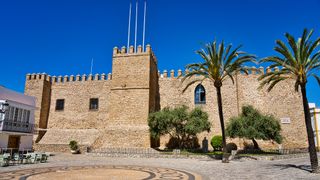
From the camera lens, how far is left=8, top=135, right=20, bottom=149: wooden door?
20.4 meters

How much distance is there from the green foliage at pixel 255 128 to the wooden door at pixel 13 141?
16.3m

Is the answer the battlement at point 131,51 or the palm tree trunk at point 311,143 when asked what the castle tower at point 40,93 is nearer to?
the battlement at point 131,51

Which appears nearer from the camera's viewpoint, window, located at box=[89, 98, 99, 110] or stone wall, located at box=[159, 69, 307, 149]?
stone wall, located at box=[159, 69, 307, 149]

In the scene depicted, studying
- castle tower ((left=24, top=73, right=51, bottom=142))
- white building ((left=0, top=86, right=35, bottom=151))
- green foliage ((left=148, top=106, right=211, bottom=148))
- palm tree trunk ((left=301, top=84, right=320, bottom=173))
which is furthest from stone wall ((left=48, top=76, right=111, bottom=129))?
palm tree trunk ((left=301, top=84, right=320, bottom=173))

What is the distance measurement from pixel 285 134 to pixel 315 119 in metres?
4.74

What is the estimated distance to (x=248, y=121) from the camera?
1934 centimetres

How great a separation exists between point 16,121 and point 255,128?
1775 cm

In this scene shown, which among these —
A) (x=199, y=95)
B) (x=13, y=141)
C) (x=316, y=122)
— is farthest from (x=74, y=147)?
(x=316, y=122)

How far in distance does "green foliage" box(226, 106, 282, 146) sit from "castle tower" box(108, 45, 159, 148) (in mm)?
6873

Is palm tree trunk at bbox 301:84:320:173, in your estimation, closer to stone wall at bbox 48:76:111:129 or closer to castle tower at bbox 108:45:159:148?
castle tower at bbox 108:45:159:148

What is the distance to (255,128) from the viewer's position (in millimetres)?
18844

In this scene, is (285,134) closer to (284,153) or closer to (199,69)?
(284,153)

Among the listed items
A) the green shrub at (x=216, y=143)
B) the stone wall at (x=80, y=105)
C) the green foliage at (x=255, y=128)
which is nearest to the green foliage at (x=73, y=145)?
the stone wall at (x=80, y=105)

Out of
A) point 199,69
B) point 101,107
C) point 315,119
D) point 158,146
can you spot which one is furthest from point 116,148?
point 315,119
